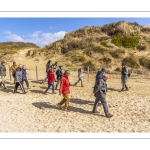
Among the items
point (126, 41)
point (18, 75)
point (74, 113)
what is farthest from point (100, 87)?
point (126, 41)

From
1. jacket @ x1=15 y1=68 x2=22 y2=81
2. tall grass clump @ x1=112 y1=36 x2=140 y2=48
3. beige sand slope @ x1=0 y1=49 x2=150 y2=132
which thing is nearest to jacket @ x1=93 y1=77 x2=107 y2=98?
beige sand slope @ x1=0 y1=49 x2=150 y2=132

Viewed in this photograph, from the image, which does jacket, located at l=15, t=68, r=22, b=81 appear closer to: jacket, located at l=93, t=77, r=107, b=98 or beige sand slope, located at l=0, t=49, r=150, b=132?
beige sand slope, located at l=0, t=49, r=150, b=132

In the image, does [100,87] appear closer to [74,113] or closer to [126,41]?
[74,113]

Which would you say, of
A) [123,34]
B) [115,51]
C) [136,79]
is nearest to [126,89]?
[136,79]

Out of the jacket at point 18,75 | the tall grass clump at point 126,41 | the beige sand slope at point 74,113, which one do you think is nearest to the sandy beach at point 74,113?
the beige sand slope at point 74,113

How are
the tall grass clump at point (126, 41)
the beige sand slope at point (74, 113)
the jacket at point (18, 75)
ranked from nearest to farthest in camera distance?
the beige sand slope at point (74, 113), the jacket at point (18, 75), the tall grass clump at point (126, 41)

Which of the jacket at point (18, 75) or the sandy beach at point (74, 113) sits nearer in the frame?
the sandy beach at point (74, 113)

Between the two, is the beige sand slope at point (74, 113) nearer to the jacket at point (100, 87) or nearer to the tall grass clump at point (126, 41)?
the jacket at point (100, 87)

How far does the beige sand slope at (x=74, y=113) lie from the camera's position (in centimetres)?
791

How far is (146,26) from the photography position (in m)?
32.0
